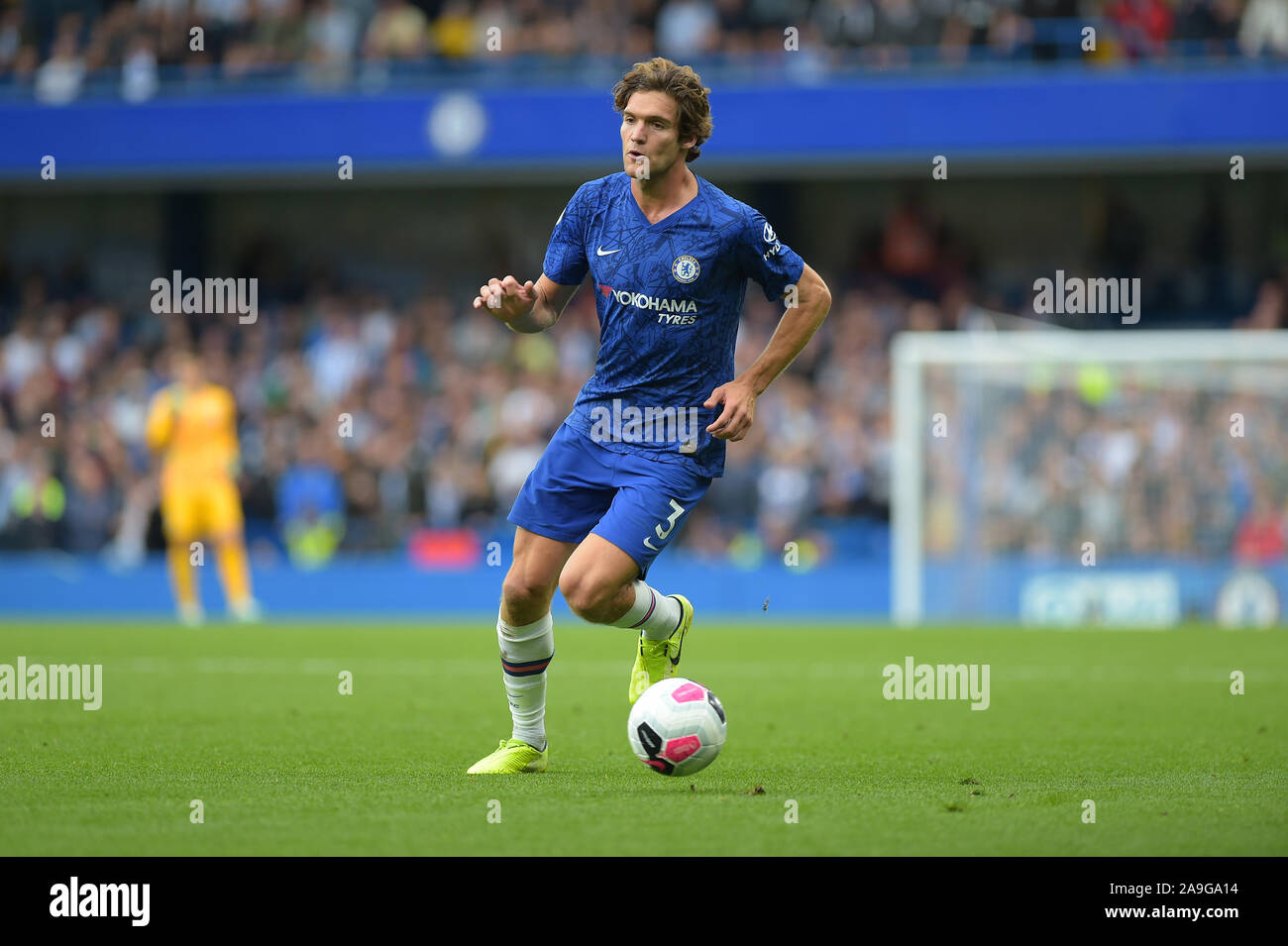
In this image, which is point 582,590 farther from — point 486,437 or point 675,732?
point 486,437

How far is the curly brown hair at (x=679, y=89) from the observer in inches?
237

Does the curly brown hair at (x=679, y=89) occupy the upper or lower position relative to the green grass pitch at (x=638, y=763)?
upper

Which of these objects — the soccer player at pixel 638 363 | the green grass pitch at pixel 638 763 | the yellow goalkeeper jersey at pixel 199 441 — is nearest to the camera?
the green grass pitch at pixel 638 763

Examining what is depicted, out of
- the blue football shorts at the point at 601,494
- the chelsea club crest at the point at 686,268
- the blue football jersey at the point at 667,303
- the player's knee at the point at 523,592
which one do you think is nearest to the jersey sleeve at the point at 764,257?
the blue football jersey at the point at 667,303

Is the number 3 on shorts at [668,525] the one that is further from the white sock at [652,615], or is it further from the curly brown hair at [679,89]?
the curly brown hair at [679,89]

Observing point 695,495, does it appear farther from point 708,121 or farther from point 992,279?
point 992,279

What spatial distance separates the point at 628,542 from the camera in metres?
6.04

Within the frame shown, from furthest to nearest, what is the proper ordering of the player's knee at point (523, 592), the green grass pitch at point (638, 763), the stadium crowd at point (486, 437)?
the stadium crowd at point (486, 437)
the player's knee at point (523, 592)
the green grass pitch at point (638, 763)

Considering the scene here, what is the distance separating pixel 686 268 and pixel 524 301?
586 mm

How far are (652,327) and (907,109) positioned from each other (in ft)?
50.3

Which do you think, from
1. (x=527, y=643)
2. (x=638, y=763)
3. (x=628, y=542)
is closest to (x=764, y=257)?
(x=628, y=542)

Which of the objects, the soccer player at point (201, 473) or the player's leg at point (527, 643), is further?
the soccer player at point (201, 473)

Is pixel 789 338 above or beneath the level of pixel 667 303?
beneath

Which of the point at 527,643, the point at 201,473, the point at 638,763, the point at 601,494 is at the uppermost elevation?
the point at 201,473
